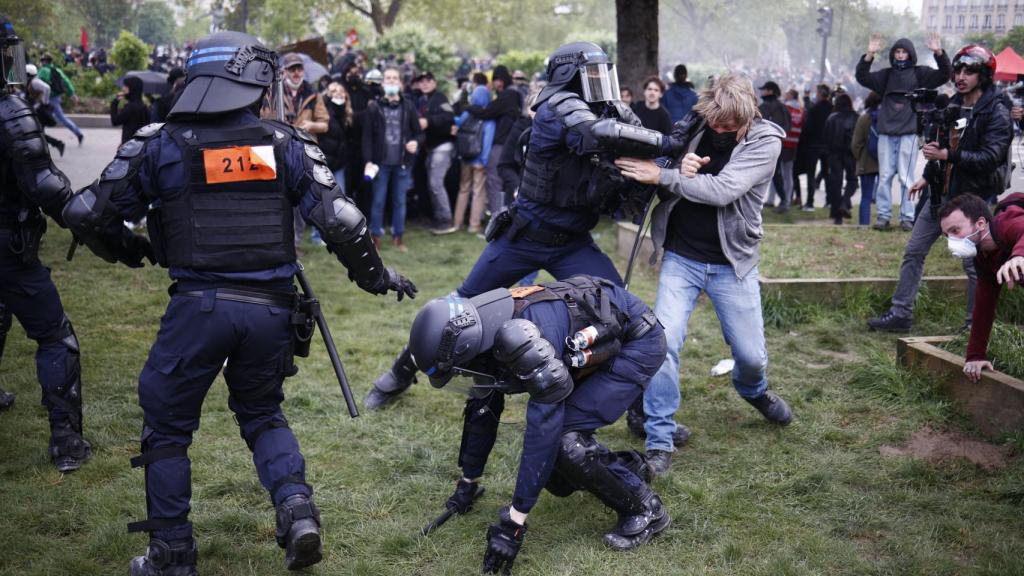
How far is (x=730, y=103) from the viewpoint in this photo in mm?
4566

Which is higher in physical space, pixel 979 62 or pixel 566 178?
pixel 979 62

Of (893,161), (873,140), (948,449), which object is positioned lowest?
(948,449)

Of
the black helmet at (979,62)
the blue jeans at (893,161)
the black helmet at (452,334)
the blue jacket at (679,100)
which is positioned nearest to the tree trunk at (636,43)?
the blue jacket at (679,100)

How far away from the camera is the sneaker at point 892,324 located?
7.00m

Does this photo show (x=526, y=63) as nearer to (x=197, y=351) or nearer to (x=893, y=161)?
(x=893, y=161)

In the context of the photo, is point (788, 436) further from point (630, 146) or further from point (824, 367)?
point (630, 146)

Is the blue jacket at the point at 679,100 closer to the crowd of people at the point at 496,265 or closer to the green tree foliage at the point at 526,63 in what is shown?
the crowd of people at the point at 496,265

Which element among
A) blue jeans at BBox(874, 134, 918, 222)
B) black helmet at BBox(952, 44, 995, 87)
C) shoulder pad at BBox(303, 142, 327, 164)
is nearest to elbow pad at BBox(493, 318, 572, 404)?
shoulder pad at BBox(303, 142, 327, 164)

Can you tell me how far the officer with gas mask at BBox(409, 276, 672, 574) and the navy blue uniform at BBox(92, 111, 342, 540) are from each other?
1.91ft

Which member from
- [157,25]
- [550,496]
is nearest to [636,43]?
[550,496]

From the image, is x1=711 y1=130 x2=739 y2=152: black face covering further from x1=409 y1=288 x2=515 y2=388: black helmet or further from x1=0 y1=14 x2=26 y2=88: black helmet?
x1=0 y1=14 x2=26 y2=88: black helmet

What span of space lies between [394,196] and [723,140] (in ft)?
21.2

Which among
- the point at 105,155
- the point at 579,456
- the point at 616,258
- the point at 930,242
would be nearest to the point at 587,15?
the point at 105,155

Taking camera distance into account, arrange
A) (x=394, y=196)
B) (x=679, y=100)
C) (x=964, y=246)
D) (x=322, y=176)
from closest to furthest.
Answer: (x=322, y=176) → (x=964, y=246) → (x=394, y=196) → (x=679, y=100)
